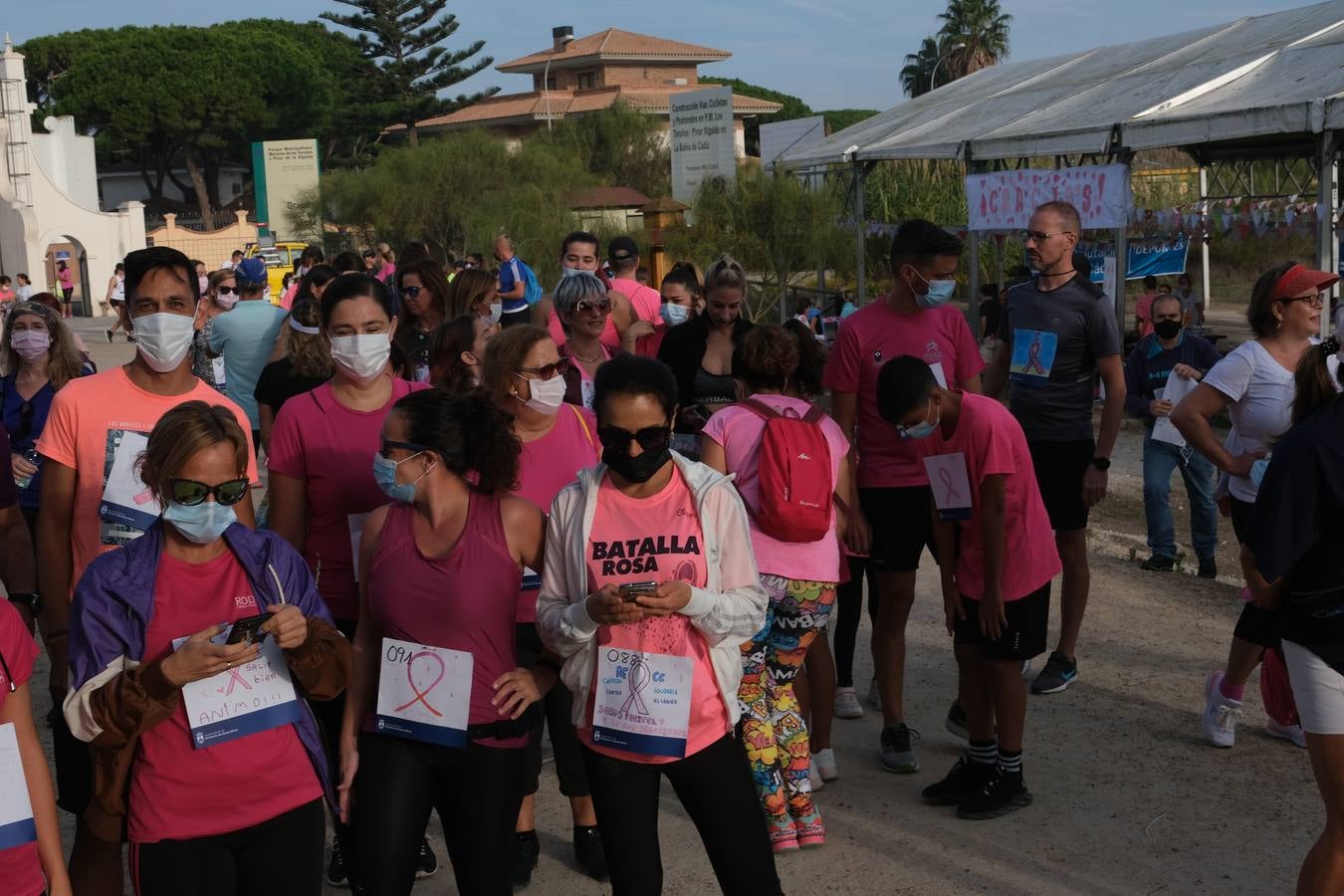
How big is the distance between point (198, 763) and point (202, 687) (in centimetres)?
17

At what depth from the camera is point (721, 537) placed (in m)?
A: 3.59

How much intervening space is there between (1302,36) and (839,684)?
12.5m

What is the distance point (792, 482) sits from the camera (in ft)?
15.5

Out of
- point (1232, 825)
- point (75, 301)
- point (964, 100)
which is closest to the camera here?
point (1232, 825)

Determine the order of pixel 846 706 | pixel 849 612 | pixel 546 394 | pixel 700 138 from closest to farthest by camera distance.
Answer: pixel 546 394
pixel 849 612
pixel 846 706
pixel 700 138

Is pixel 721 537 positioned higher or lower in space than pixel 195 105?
lower

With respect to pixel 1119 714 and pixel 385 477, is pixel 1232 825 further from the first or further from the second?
pixel 385 477

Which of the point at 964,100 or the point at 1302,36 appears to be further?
the point at 964,100

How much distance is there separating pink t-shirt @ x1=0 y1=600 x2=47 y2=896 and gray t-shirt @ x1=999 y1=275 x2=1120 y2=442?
4.63 m

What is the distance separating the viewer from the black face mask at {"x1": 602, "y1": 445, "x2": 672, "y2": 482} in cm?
351

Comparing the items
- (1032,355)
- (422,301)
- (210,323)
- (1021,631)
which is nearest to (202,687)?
(1021,631)

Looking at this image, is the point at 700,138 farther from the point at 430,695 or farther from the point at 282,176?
the point at 282,176

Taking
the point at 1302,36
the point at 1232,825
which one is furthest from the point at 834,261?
the point at 1232,825

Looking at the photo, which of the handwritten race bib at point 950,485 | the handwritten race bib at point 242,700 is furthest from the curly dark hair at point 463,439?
the handwritten race bib at point 950,485
